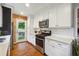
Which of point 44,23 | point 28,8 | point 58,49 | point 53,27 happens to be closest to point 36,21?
point 44,23

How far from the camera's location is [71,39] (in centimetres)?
146

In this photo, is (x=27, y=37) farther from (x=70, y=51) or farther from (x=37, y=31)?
(x=70, y=51)

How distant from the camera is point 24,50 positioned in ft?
4.98

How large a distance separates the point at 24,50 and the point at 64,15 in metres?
1.02

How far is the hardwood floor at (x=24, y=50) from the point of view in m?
1.48

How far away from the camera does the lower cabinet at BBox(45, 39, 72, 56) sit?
1413 millimetres

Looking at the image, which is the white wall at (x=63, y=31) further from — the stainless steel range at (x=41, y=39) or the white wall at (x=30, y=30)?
the white wall at (x=30, y=30)

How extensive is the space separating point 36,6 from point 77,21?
0.80m

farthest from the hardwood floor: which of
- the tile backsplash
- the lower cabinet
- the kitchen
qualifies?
the tile backsplash

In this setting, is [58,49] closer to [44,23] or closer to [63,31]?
[63,31]

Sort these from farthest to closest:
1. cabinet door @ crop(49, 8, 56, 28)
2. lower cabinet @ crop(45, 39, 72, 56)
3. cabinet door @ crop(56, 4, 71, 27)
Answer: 1. cabinet door @ crop(49, 8, 56, 28)
2. cabinet door @ crop(56, 4, 71, 27)
3. lower cabinet @ crop(45, 39, 72, 56)

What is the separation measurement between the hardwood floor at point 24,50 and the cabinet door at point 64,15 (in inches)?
30.7

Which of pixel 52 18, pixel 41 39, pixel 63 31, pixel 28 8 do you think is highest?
pixel 28 8

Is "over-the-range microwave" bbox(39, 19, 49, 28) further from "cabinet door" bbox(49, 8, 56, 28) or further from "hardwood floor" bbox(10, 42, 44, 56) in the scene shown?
"hardwood floor" bbox(10, 42, 44, 56)
